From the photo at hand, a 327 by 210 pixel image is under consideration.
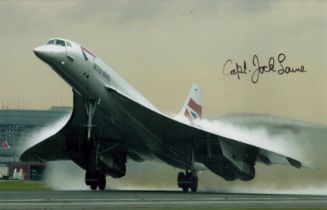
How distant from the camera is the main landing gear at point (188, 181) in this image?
3381 cm

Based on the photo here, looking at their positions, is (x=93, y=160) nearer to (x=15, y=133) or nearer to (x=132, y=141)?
(x=132, y=141)

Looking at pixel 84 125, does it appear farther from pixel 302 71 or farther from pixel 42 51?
pixel 302 71

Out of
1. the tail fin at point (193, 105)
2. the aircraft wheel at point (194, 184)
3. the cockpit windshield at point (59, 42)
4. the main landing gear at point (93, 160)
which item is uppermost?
the cockpit windshield at point (59, 42)

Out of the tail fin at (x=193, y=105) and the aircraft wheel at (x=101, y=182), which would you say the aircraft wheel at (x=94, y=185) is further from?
the tail fin at (x=193, y=105)

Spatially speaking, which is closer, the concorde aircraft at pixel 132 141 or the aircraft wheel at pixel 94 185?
the concorde aircraft at pixel 132 141

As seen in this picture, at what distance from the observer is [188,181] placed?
33875 millimetres

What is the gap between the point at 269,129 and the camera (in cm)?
3228

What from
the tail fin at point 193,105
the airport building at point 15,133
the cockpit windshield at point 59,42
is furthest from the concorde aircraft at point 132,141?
Answer: the airport building at point 15,133

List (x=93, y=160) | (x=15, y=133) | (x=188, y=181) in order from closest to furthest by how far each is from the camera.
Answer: (x=93, y=160)
(x=188, y=181)
(x=15, y=133)

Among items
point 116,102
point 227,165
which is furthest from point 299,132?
point 116,102

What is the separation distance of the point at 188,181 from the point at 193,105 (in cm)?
779

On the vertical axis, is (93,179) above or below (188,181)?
above

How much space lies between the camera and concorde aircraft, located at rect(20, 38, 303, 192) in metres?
32.2

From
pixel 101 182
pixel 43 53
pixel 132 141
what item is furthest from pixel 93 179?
pixel 43 53
